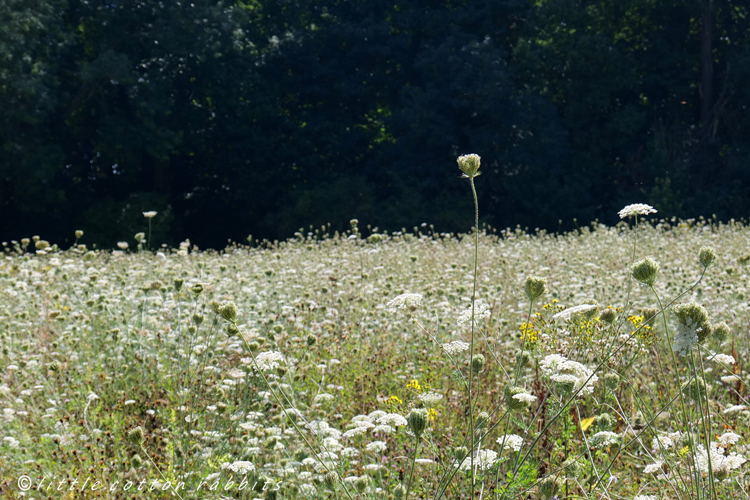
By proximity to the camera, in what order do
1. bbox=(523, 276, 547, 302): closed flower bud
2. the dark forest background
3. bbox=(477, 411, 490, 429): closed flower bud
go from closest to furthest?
bbox=(477, 411, 490, 429): closed flower bud < bbox=(523, 276, 547, 302): closed flower bud < the dark forest background

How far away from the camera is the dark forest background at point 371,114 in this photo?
60.3 ft

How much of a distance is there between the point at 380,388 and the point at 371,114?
63.8ft

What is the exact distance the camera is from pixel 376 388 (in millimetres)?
3818

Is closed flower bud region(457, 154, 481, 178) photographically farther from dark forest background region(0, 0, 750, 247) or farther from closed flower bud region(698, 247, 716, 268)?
dark forest background region(0, 0, 750, 247)

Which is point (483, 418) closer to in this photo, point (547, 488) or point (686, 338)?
point (547, 488)

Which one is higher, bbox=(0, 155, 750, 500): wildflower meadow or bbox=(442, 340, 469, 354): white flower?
bbox=(442, 340, 469, 354): white flower

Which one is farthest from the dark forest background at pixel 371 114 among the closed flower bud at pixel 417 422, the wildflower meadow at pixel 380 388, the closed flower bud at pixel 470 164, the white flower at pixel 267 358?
the closed flower bud at pixel 417 422

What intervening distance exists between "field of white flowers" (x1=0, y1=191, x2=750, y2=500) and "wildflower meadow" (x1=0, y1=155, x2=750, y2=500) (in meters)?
0.02

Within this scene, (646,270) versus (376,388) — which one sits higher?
(646,270)

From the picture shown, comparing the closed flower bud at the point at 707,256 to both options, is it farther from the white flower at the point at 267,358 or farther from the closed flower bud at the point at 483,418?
the white flower at the point at 267,358

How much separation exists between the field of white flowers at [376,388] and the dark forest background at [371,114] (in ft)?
41.6

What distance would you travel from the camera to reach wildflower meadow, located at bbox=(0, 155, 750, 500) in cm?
204

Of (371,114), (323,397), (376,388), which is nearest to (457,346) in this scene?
(323,397)

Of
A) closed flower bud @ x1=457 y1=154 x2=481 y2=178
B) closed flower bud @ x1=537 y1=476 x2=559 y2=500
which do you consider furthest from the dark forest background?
closed flower bud @ x1=457 y1=154 x2=481 y2=178
